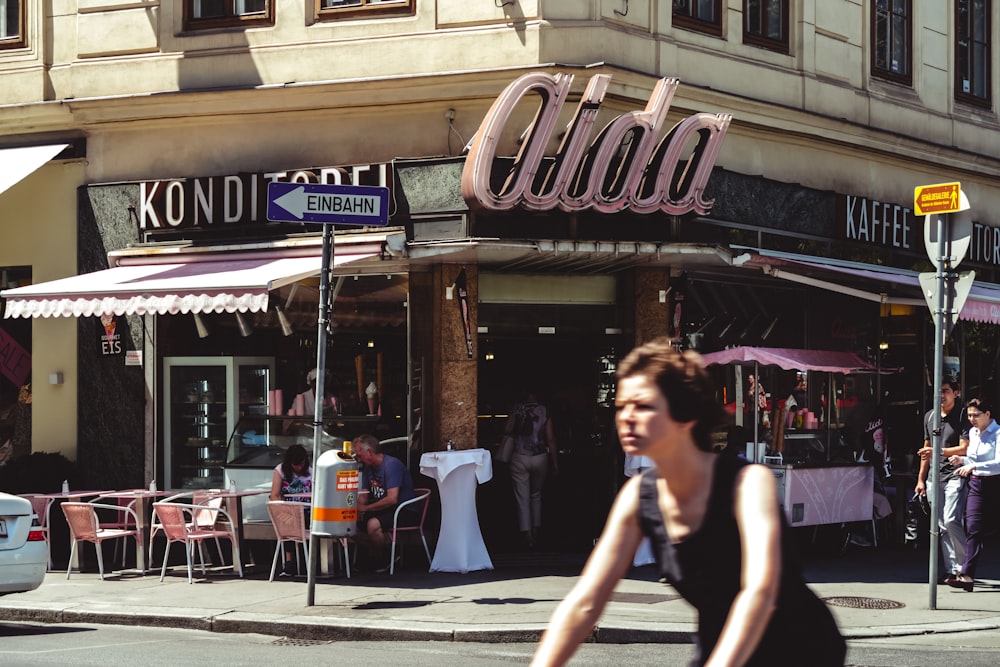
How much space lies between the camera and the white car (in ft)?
34.5

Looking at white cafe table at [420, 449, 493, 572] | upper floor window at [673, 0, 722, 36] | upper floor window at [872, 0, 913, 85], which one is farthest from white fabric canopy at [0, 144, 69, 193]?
upper floor window at [872, 0, 913, 85]

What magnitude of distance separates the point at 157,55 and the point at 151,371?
346 cm

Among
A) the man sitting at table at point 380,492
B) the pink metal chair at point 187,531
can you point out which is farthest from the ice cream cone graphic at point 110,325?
the man sitting at table at point 380,492

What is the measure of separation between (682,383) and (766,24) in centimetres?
1358

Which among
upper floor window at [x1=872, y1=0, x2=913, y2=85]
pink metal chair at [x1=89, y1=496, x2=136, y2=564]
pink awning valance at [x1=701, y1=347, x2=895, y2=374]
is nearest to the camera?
pink metal chair at [x1=89, y1=496, x2=136, y2=564]

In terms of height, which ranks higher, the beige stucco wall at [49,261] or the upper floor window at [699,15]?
the upper floor window at [699,15]

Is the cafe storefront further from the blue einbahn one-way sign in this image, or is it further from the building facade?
the blue einbahn one-way sign

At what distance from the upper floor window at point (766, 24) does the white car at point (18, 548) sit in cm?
945

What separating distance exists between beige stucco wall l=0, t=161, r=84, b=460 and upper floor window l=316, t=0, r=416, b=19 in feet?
11.3

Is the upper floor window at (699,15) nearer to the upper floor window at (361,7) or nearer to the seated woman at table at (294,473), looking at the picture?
the upper floor window at (361,7)

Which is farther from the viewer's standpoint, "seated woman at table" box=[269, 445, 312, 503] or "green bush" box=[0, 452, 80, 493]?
"green bush" box=[0, 452, 80, 493]

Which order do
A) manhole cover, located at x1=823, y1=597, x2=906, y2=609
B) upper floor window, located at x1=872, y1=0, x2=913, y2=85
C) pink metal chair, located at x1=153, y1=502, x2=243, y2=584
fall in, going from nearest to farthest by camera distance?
1. manhole cover, located at x1=823, y1=597, x2=906, y2=609
2. pink metal chair, located at x1=153, y1=502, x2=243, y2=584
3. upper floor window, located at x1=872, y1=0, x2=913, y2=85

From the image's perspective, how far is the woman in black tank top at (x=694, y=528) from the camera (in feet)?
11.4

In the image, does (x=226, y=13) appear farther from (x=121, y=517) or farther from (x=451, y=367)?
(x=121, y=517)
